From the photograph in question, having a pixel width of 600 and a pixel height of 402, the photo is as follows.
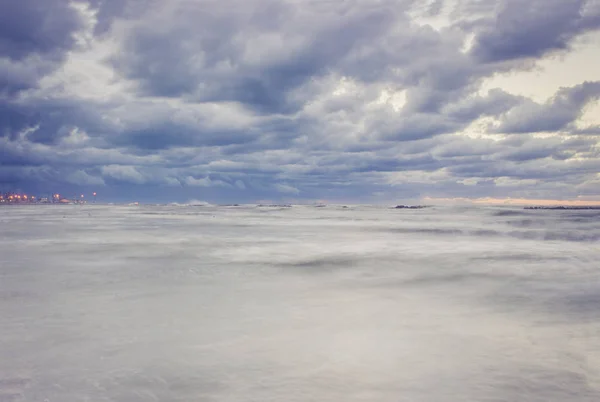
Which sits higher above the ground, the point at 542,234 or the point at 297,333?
the point at 297,333

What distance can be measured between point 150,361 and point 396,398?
3716 millimetres

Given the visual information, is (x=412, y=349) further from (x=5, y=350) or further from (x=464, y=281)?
(x=464, y=281)

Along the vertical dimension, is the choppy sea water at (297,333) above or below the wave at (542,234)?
above

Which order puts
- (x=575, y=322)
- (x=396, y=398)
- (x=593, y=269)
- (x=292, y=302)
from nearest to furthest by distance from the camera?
(x=396, y=398), (x=575, y=322), (x=292, y=302), (x=593, y=269)

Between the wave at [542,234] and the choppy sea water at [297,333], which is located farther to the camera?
the wave at [542,234]

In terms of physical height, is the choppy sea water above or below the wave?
above

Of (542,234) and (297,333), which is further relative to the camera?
(542,234)

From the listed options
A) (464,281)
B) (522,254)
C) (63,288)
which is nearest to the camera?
(63,288)

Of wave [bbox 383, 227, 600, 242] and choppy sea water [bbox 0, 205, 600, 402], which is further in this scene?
wave [bbox 383, 227, 600, 242]

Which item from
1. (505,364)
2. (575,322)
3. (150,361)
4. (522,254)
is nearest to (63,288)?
(150,361)

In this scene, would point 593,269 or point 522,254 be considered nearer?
point 593,269

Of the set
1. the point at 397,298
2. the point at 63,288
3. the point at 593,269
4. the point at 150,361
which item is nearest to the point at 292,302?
the point at 397,298

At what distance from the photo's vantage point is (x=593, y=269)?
18.1 metres

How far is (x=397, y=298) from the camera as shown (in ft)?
40.4
